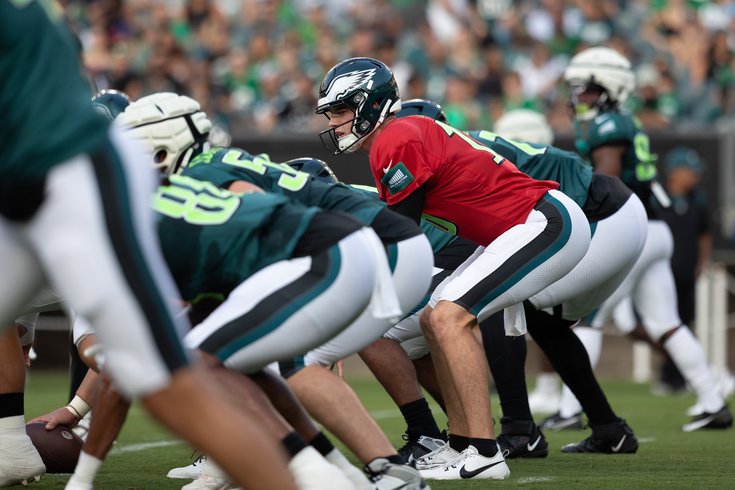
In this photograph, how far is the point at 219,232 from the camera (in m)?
3.81

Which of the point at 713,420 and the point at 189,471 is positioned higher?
the point at 189,471

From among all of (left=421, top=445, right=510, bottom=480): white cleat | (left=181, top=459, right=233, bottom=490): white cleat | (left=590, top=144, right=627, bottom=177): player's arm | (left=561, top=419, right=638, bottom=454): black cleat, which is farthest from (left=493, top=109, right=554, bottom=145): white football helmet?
(left=181, top=459, right=233, bottom=490): white cleat

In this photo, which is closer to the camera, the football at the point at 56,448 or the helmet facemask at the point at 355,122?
the football at the point at 56,448

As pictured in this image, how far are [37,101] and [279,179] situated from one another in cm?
166

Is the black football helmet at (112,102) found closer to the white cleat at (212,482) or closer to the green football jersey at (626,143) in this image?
the white cleat at (212,482)

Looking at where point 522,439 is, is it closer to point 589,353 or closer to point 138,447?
point 589,353

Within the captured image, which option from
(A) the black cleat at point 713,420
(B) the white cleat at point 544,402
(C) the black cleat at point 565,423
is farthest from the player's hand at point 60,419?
(B) the white cleat at point 544,402

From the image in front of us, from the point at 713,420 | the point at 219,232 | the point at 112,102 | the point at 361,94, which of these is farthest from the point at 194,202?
the point at 713,420

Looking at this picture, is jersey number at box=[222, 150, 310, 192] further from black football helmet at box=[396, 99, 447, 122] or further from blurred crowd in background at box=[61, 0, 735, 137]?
blurred crowd in background at box=[61, 0, 735, 137]

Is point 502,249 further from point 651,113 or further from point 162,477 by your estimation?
point 651,113

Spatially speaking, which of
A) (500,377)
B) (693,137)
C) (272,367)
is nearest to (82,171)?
(272,367)

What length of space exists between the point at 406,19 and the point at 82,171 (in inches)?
505

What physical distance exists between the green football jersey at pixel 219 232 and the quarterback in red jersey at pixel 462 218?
Answer: 1.29 m

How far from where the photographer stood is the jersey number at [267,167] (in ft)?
14.7
